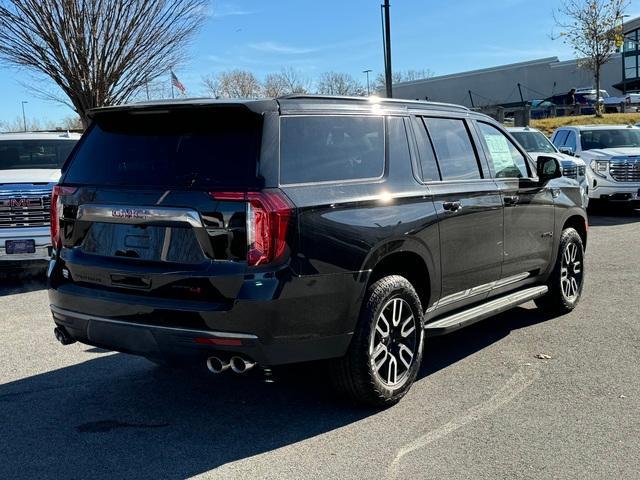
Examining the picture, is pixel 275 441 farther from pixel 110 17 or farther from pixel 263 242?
pixel 110 17

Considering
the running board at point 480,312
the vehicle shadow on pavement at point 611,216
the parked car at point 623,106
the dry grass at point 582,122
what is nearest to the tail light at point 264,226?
the running board at point 480,312

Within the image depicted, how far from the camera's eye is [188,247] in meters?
3.76

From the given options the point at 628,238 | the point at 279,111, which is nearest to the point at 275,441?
the point at 279,111

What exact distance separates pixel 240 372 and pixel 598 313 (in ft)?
14.2

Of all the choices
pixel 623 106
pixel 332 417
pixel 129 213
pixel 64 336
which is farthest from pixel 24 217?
pixel 623 106

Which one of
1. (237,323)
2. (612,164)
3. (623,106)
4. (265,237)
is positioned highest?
(623,106)

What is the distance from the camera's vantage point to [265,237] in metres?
3.63

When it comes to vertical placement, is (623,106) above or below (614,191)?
above

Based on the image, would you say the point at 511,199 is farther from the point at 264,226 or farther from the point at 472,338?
the point at 264,226

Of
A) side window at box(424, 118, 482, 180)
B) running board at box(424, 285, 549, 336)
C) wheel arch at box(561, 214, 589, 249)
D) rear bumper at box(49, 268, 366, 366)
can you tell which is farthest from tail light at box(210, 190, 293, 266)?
wheel arch at box(561, 214, 589, 249)

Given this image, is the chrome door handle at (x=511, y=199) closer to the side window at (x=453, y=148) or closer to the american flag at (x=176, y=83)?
the side window at (x=453, y=148)

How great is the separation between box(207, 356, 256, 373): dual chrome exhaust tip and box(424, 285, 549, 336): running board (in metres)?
1.53

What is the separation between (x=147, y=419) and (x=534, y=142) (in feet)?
43.4

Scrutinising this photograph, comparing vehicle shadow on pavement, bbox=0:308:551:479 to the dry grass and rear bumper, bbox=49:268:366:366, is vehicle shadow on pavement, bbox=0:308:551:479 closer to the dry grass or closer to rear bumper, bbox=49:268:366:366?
rear bumper, bbox=49:268:366:366
